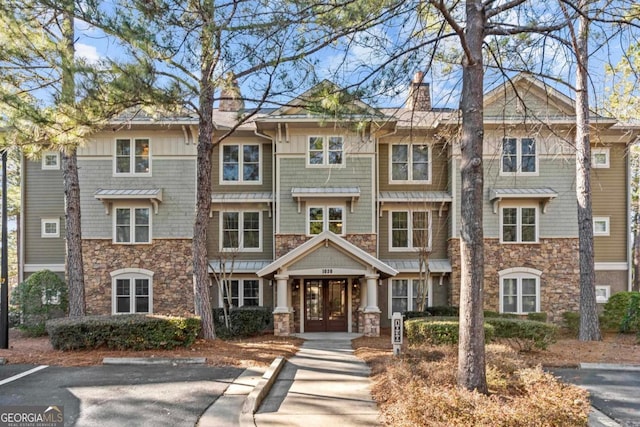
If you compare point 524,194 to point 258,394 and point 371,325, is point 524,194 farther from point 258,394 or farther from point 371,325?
point 258,394

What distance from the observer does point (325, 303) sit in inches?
594

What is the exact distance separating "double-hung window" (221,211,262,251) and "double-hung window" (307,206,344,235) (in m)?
2.19

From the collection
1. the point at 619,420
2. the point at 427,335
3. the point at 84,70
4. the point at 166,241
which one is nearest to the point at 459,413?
the point at 619,420

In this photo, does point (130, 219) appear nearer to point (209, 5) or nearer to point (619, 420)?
point (209, 5)

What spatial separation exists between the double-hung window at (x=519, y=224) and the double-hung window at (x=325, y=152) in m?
6.31

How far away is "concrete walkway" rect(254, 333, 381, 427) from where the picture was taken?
5380mm

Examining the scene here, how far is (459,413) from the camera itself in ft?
15.0

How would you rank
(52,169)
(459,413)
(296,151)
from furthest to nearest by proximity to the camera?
1. (52,169)
2. (296,151)
3. (459,413)

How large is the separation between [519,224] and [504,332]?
6208 millimetres

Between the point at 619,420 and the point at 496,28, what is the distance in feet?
18.9

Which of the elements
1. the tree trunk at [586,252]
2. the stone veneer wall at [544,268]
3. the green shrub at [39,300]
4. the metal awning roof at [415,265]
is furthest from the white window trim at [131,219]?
the tree trunk at [586,252]

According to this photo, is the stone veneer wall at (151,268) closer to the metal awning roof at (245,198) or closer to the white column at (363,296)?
the metal awning roof at (245,198)

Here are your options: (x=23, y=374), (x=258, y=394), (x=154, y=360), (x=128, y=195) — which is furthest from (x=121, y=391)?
(x=128, y=195)

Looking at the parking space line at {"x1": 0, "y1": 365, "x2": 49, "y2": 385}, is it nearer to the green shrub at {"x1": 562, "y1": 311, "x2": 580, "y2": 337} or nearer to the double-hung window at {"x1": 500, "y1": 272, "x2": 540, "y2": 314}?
the double-hung window at {"x1": 500, "y1": 272, "x2": 540, "y2": 314}
